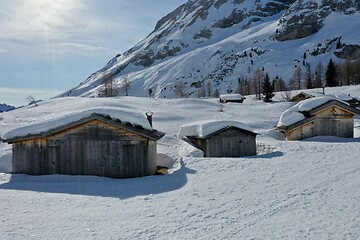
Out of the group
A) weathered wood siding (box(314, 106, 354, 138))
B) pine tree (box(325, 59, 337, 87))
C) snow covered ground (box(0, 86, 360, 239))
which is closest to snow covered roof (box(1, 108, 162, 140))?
snow covered ground (box(0, 86, 360, 239))

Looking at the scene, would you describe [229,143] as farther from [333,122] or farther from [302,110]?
[333,122]

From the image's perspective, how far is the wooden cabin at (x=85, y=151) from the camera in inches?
675

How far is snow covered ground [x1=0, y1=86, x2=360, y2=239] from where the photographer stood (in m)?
8.29

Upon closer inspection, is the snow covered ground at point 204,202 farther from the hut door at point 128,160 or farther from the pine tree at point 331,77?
the pine tree at point 331,77

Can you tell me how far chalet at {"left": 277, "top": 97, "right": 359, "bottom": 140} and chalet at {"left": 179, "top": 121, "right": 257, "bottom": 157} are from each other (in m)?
8.24

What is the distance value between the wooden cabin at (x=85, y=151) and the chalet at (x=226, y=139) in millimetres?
7676

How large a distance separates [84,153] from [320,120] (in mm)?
22720

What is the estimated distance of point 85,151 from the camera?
17219 mm

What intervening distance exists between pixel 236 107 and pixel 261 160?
38.8 metres

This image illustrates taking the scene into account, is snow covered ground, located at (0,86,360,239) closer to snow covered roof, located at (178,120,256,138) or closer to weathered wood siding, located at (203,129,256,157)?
weathered wood siding, located at (203,129,256,157)

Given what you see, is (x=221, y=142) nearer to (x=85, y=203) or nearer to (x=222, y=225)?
(x=85, y=203)

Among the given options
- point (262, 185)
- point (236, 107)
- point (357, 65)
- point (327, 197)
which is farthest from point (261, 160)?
point (357, 65)

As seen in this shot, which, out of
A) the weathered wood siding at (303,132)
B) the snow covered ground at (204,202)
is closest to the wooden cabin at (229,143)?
the snow covered ground at (204,202)

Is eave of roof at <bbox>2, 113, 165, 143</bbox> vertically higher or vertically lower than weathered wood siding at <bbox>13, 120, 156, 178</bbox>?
higher
